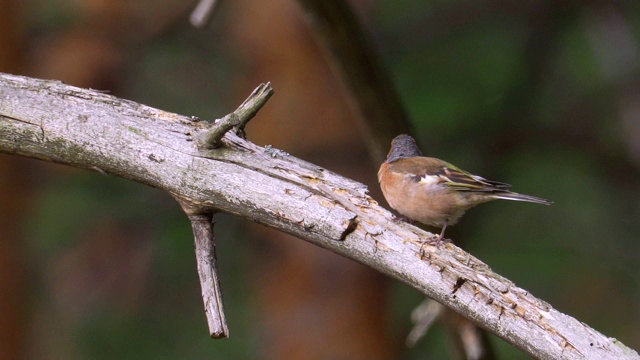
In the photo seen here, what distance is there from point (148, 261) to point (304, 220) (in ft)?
20.9

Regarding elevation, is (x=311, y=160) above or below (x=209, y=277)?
above

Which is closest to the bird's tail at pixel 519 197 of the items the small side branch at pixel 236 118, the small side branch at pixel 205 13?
the small side branch at pixel 236 118

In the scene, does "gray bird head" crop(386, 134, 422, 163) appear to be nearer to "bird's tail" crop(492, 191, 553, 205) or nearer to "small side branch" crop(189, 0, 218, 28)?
"bird's tail" crop(492, 191, 553, 205)

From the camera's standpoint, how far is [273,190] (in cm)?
338

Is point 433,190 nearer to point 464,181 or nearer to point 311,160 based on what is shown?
point 464,181

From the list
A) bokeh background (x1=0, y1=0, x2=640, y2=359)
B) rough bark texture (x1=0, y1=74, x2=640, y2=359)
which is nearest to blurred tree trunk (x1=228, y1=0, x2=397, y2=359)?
bokeh background (x1=0, y1=0, x2=640, y2=359)

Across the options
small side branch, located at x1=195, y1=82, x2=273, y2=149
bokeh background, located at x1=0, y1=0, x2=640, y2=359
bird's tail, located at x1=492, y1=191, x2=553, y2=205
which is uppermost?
bokeh background, located at x1=0, y1=0, x2=640, y2=359

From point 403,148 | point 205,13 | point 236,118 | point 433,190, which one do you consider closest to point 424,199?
point 433,190

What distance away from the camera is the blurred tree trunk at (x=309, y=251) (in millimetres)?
7824

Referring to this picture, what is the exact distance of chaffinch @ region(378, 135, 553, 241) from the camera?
14.9 feet

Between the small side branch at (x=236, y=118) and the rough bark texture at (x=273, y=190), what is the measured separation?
0.22 feet

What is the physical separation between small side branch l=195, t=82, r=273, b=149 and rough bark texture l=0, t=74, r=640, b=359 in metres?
0.07

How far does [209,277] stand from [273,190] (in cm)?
46

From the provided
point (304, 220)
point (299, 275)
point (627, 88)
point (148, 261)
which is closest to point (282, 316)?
point (299, 275)
